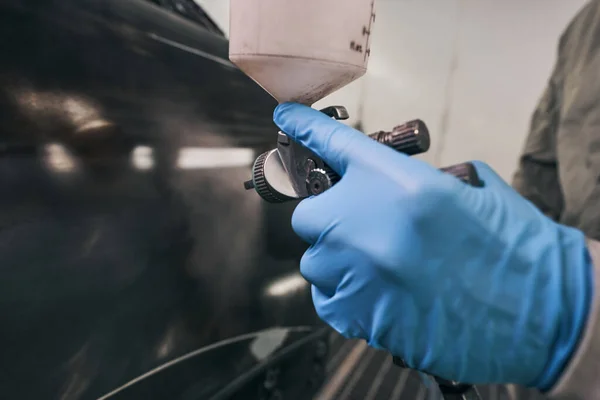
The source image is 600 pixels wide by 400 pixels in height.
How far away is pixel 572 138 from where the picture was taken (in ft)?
2.87

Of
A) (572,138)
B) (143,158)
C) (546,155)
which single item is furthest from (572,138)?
(143,158)

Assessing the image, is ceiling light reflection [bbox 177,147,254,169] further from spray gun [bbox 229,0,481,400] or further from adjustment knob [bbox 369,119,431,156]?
adjustment knob [bbox 369,119,431,156]

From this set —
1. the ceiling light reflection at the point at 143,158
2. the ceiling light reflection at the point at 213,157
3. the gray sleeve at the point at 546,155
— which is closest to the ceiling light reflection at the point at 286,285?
the ceiling light reflection at the point at 213,157

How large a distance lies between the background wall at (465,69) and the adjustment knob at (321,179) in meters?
1.05

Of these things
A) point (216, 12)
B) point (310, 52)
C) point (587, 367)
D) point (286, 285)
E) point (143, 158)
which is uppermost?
point (216, 12)

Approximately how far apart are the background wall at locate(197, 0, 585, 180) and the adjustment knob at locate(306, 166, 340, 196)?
1.05 m

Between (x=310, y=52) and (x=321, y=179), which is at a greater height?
(x=310, y=52)

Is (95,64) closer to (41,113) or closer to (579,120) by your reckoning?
(41,113)

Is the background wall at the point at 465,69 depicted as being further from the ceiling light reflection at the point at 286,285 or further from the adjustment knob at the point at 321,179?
the adjustment knob at the point at 321,179

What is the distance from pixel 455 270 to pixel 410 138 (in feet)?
0.43

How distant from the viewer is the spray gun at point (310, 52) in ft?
1.25

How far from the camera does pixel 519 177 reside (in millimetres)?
1177

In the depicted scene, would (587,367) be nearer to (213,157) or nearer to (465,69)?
(213,157)

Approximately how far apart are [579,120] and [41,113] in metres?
1.00
